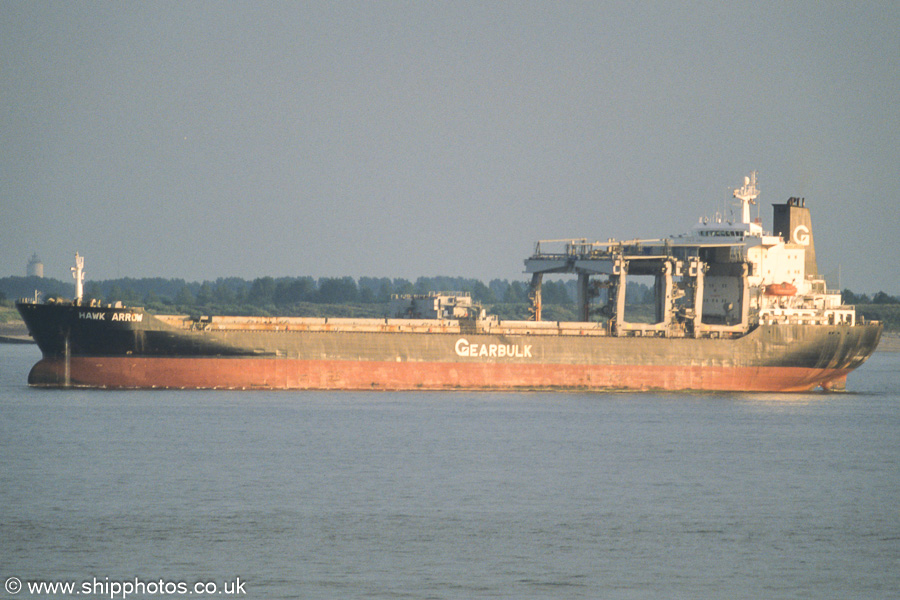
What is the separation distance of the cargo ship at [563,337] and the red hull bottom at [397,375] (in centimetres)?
5

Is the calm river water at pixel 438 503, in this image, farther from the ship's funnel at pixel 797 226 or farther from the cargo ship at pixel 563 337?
the ship's funnel at pixel 797 226

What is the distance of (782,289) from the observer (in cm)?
4703

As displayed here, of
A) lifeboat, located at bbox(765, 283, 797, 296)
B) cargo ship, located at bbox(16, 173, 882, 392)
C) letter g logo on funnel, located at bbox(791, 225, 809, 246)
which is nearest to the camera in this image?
cargo ship, located at bbox(16, 173, 882, 392)

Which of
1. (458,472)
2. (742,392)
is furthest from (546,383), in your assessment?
(458,472)

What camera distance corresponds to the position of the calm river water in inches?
659

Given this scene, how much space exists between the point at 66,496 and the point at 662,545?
466 inches

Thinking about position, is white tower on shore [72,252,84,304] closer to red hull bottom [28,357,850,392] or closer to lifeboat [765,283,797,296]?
red hull bottom [28,357,850,392]

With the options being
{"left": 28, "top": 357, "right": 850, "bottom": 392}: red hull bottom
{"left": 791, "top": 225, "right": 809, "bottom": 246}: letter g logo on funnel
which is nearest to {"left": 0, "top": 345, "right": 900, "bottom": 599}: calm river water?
{"left": 28, "top": 357, "right": 850, "bottom": 392}: red hull bottom

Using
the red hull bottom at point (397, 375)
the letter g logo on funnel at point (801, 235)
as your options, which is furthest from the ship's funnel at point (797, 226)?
the red hull bottom at point (397, 375)

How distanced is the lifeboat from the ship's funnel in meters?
2.37

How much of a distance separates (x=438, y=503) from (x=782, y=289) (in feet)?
97.3

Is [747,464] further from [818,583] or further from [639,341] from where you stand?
[639,341]

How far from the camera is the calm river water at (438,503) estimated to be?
54.9 feet

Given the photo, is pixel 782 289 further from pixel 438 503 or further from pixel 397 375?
pixel 438 503
